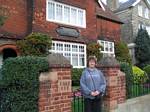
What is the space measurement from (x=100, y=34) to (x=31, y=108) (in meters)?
21.3

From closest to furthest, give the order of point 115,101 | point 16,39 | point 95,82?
point 95,82 → point 115,101 → point 16,39

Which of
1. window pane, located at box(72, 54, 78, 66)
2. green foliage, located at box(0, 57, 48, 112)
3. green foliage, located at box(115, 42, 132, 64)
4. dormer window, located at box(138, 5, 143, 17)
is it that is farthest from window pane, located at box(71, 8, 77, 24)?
dormer window, located at box(138, 5, 143, 17)

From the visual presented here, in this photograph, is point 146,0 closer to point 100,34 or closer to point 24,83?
point 100,34

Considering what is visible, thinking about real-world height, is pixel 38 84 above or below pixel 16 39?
below

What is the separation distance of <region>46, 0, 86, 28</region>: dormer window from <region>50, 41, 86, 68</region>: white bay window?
1508 millimetres

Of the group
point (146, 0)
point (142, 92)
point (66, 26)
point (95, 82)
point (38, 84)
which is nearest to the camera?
point (38, 84)

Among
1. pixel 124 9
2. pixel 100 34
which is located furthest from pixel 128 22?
pixel 100 34

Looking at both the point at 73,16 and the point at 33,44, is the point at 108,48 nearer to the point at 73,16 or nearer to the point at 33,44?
the point at 73,16

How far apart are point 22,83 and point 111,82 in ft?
9.07

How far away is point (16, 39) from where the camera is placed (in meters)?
18.4

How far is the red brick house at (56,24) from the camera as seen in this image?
18.3m

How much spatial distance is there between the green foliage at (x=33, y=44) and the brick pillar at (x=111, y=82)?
1057 centimetres

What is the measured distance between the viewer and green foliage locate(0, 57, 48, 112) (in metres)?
5.42

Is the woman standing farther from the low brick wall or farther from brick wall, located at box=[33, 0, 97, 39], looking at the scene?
brick wall, located at box=[33, 0, 97, 39]
